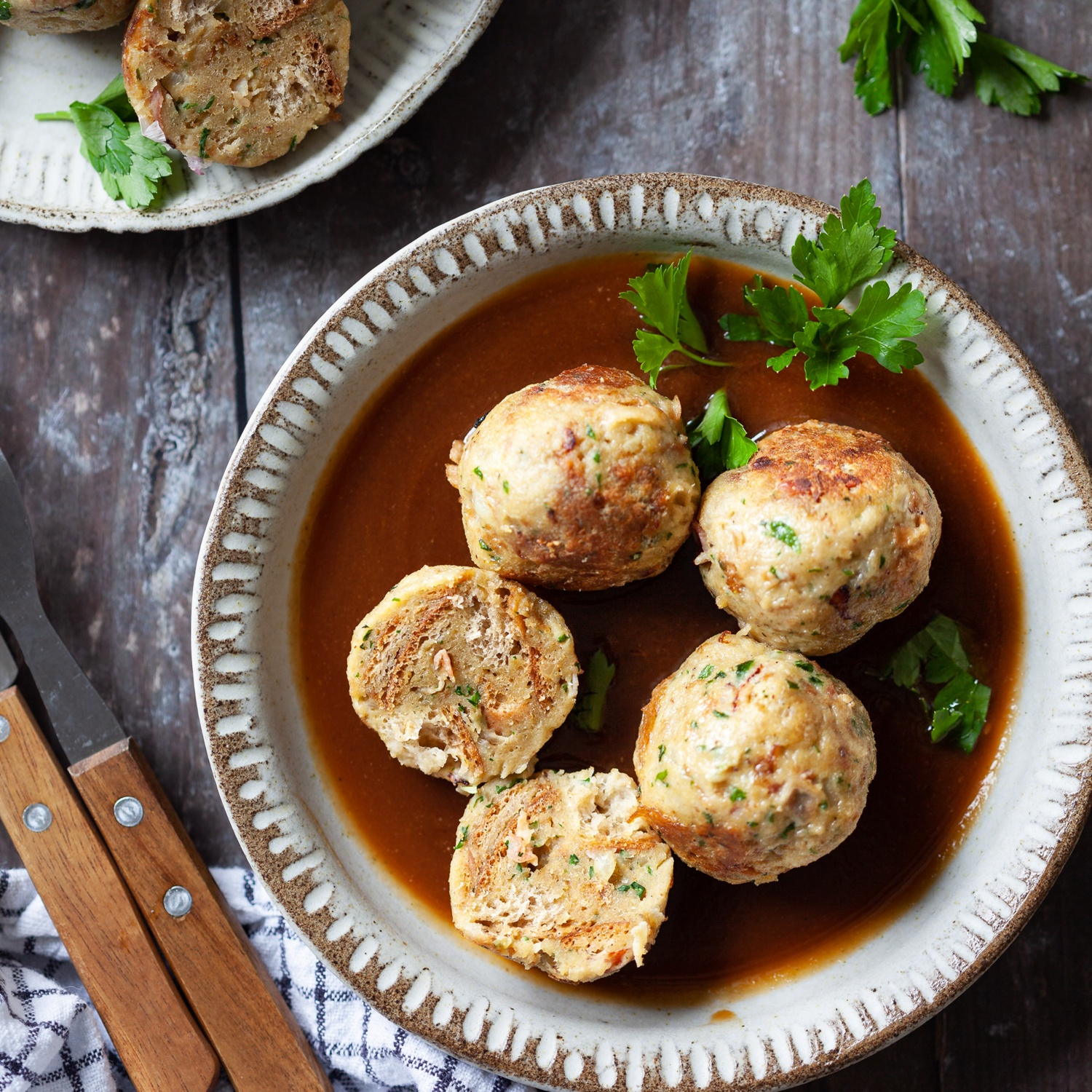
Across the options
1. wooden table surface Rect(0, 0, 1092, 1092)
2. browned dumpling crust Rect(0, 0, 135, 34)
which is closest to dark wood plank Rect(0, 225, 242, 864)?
wooden table surface Rect(0, 0, 1092, 1092)

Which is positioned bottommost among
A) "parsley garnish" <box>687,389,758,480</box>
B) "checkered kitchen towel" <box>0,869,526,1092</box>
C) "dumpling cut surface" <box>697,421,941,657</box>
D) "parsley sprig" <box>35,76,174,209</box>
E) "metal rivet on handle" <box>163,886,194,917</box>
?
"checkered kitchen towel" <box>0,869,526,1092</box>

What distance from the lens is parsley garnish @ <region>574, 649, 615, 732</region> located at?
2.72 meters

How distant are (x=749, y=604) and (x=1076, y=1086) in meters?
1.82

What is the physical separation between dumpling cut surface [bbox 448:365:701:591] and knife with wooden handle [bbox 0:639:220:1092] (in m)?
1.41

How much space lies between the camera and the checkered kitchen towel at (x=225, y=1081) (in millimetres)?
2820

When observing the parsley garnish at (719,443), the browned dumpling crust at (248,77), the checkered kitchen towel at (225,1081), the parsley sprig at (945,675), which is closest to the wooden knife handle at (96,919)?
the checkered kitchen towel at (225,1081)

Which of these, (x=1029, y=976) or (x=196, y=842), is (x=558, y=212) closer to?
(x=196, y=842)

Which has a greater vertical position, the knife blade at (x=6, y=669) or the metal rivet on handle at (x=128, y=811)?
the knife blade at (x=6, y=669)

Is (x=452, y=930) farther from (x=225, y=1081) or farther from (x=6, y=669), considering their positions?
(x=6, y=669)

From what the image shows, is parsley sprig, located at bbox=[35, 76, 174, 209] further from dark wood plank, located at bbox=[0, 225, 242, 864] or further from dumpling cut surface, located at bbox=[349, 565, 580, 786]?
dumpling cut surface, located at bbox=[349, 565, 580, 786]

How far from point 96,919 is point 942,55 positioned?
3.33 meters

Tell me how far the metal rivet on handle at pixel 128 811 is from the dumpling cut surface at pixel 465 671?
72cm

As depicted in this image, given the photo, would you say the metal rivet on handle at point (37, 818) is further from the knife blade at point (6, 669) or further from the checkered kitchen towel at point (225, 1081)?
the knife blade at point (6, 669)

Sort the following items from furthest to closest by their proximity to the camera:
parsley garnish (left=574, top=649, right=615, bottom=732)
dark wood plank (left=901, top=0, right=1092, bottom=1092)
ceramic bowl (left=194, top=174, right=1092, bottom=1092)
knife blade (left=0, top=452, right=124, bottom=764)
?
dark wood plank (left=901, top=0, right=1092, bottom=1092) → knife blade (left=0, top=452, right=124, bottom=764) → parsley garnish (left=574, top=649, right=615, bottom=732) → ceramic bowl (left=194, top=174, right=1092, bottom=1092)
